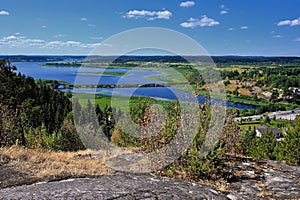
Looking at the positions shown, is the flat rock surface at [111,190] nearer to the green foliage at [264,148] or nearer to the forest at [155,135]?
the forest at [155,135]

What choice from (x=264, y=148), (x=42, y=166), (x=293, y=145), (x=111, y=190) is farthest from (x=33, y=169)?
(x=264, y=148)

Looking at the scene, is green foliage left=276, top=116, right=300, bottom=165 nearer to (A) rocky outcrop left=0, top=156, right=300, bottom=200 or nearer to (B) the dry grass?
(A) rocky outcrop left=0, top=156, right=300, bottom=200

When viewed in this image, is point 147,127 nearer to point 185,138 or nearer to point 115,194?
point 185,138

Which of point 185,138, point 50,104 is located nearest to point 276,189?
point 185,138

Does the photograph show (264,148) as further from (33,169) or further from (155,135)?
(33,169)

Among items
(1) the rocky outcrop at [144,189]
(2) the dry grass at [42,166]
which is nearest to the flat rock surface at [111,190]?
(1) the rocky outcrop at [144,189]

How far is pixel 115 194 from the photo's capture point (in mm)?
4547

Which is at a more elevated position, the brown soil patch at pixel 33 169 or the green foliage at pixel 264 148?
the brown soil patch at pixel 33 169

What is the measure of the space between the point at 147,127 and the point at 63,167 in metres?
2.43

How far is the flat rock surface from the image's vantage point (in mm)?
4374

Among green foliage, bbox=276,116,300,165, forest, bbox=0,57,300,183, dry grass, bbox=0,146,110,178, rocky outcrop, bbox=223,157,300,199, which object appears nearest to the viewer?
dry grass, bbox=0,146,110,178

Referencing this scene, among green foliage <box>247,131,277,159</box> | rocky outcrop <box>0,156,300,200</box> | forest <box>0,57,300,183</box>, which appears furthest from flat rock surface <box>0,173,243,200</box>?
green foliage <box>247,131,277,159</box>

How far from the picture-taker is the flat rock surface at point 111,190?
437 centimetres

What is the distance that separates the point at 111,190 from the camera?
15.4 feet
